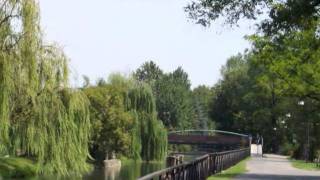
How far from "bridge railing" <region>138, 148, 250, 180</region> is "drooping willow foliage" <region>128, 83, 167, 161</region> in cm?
2168

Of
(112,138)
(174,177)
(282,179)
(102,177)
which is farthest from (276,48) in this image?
(112,138)

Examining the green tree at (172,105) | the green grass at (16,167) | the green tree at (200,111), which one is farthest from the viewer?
the green tree at (200,111)

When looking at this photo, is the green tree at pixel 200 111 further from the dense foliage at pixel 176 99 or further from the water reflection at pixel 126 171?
the water reflection at pixel 126 171

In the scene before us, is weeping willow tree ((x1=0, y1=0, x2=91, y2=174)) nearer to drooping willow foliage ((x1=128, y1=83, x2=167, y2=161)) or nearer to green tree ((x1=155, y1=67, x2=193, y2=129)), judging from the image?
drooping willow foliage ((x1=128, y1=83, x2=167, y2=161))

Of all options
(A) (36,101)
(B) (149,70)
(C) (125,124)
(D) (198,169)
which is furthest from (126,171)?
(B) (149,70)

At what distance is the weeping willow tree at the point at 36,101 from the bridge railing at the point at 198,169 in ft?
26.4

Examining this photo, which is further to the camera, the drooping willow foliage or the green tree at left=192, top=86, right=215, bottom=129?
the green tree at left=192, top=86, right=215, bottom=129

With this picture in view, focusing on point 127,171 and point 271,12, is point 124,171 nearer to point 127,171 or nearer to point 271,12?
point 127,171

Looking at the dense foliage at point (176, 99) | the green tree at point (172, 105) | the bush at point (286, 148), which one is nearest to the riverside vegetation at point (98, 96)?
the bush at point (286, 148)

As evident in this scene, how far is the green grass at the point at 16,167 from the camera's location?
127 feet

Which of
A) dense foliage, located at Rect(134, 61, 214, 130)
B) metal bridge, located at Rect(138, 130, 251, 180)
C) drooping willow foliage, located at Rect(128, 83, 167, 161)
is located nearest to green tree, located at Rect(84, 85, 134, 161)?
drooping willow foliage, located at Rect(128, 83, 167, 161)

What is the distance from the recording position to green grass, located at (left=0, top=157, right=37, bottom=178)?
38.8 metres

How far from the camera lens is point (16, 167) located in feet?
131

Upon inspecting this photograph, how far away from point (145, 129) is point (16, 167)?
2447cm
